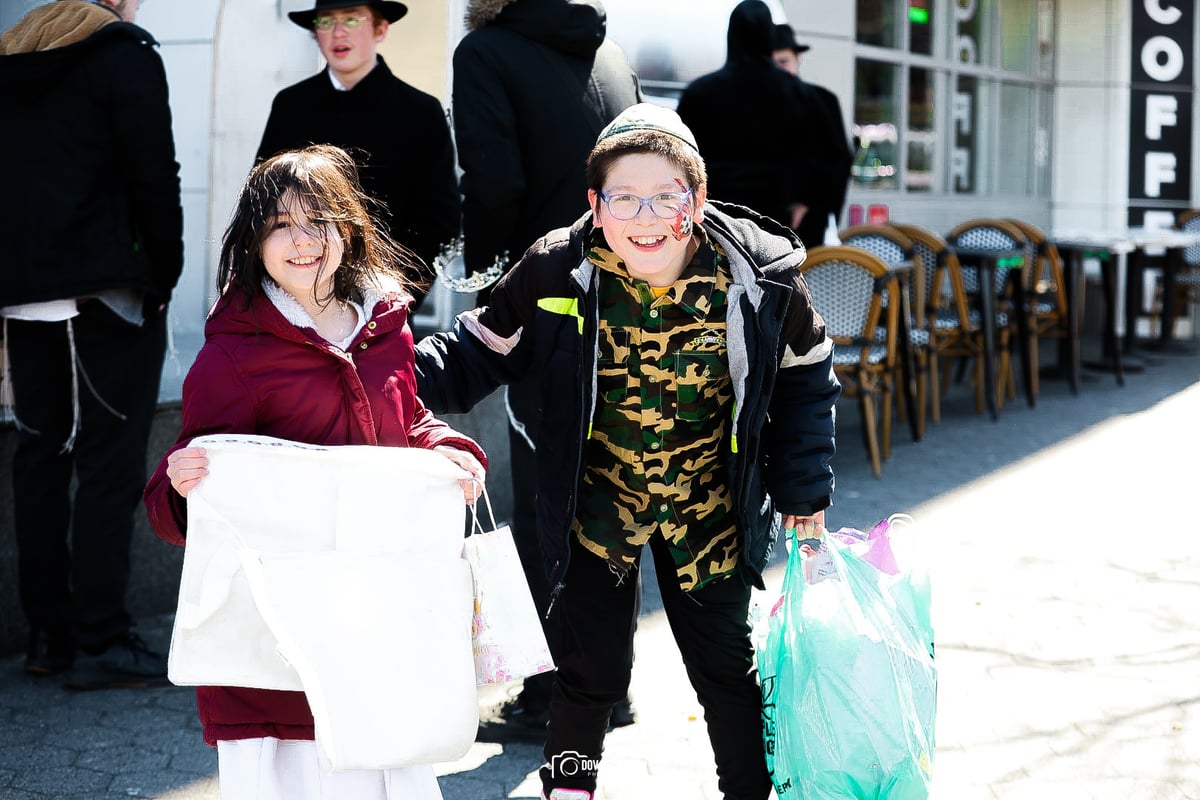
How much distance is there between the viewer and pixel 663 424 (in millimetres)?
3076

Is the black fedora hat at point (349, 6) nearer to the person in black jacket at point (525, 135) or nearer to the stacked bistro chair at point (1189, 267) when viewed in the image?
the person in black jacket at point (525, 135)

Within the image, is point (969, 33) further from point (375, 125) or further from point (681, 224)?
point (681, 224)

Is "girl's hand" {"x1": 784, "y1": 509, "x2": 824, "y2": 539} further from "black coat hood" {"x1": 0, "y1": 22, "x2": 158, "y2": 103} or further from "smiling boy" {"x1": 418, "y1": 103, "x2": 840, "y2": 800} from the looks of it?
"black coat hood" {"x1": 0, "y1": 22, "x2": 158, "y2": 103}

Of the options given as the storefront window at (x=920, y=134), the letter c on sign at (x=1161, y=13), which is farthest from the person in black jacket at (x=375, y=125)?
the letter c on sign at (x=1161, y=13)

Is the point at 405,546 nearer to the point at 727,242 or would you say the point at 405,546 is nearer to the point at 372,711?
the point at 372,711

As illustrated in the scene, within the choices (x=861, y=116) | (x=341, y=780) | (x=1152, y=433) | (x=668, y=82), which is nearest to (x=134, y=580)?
(x=341, y=780)

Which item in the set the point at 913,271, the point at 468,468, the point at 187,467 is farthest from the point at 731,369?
the point at 913,271

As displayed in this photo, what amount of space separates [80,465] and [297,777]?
217 centimetres

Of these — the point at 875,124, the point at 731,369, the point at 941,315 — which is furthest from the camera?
the point at 875,124

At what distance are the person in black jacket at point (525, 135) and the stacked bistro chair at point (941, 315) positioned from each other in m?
4.89

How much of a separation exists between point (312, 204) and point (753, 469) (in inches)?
41.3

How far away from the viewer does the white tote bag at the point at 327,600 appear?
8.17ft

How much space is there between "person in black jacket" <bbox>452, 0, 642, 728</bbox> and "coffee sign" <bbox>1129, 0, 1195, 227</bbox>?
1117cm

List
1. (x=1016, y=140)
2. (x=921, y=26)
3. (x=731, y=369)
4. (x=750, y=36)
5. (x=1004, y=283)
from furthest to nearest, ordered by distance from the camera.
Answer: (x=1016, y=140), (x=921, y=26), (x=1004, y=283), (x=750, y=36), (x=731, y=369)
